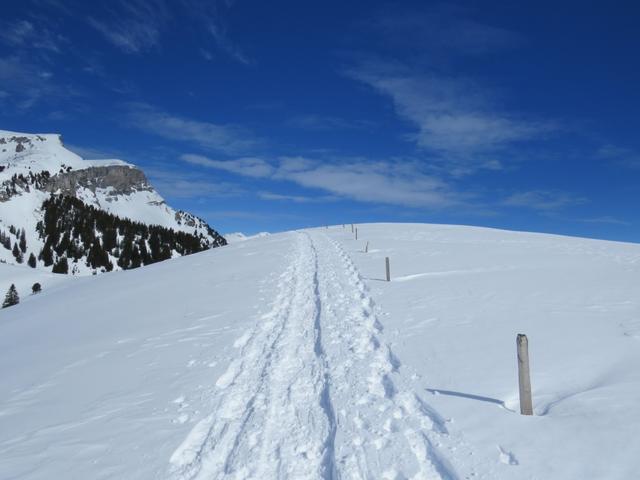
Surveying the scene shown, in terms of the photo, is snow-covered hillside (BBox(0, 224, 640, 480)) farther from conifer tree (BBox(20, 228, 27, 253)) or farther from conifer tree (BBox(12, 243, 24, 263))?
conifer tree (BBox(20, 228, 27, 253))

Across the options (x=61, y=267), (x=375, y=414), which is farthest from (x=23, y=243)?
(x=375, y=414)

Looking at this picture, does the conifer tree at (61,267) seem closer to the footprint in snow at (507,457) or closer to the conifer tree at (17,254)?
the conifer tree at (17,254)

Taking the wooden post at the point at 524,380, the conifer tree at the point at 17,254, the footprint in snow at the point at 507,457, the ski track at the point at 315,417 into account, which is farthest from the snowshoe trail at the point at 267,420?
the conifer tree at the point at 17,254

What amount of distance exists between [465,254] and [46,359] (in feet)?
74.5

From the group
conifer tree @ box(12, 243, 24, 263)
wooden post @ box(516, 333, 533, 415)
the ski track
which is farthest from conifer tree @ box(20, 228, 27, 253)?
wooden post @ box(516, 333, 533, 415)

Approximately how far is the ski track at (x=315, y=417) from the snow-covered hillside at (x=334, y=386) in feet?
0.10

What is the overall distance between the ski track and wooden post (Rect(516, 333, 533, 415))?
1276mm

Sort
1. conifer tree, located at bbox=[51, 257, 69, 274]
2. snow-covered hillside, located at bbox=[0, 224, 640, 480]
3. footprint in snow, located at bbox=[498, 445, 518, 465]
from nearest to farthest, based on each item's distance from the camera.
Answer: footprint in snow, located at bbox=[498, 445, 518, 465], snow-covered hillside, located at bbox=[0, 224, 640, 480], conifer tree, located at bbox=[51, 257, 69, 274]

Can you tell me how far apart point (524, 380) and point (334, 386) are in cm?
317

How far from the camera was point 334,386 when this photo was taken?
7262 millimetres

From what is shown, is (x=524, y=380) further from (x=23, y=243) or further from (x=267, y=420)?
(x=23, y=243)

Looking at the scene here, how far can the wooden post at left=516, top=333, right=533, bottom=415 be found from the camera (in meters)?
5.70

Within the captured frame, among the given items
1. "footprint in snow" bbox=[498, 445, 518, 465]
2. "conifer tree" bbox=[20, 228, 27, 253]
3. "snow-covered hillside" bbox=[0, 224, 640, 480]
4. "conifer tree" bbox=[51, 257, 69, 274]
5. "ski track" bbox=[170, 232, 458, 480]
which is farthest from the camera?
"conifer tree" bbox=[20, 228, 27, 253]

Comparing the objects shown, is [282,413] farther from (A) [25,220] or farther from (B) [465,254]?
(A) [25,220]
